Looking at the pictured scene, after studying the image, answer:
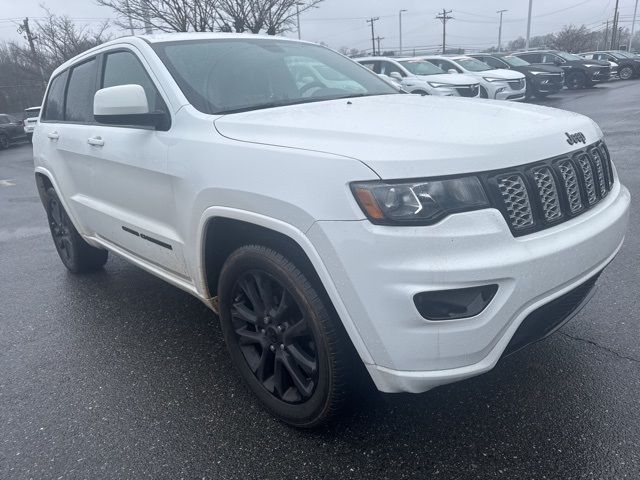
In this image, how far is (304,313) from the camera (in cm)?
221

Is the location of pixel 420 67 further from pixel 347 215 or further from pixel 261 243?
pixel 347 215

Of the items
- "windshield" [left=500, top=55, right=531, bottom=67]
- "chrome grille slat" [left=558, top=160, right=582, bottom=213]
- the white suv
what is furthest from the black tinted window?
"windshield" [left=500, top=55, right=531, bottom=67]

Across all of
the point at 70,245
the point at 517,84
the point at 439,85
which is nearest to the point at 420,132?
the point at 70,245

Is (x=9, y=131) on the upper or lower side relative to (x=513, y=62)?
lower

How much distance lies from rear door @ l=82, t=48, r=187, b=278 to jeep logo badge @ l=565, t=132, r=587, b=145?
1.89 m

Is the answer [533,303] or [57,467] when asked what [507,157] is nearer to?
[533,303]

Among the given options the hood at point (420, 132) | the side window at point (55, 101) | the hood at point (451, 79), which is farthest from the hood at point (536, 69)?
the hood at point (420, 132)

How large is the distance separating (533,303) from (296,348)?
1000 mm

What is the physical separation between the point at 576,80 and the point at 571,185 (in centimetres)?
2527

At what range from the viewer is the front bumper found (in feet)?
6.17

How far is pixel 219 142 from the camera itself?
98.4 inches

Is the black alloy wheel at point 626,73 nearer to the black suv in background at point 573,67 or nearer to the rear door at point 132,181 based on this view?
the black suv in background at point 573,67

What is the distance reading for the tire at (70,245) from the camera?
15.0ft

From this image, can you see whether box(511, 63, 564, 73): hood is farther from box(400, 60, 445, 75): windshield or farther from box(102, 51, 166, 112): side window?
box(102, 51, 166, 112): side window
